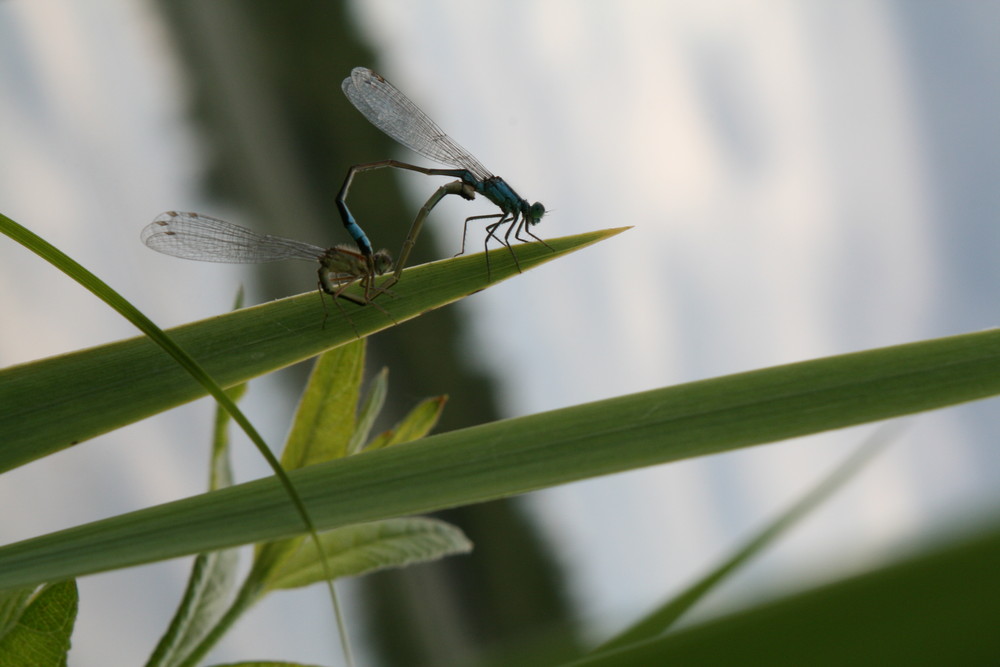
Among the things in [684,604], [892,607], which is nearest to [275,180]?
[684,604]

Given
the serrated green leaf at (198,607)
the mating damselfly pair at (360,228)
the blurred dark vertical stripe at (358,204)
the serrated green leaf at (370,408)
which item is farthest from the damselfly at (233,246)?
the blurred dark vertical stripe at (358,204)

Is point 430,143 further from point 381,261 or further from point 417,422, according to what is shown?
point 417,422

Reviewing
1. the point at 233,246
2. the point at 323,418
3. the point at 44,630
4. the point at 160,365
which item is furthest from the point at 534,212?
the point at 44,630

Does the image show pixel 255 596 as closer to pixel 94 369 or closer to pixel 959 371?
pixel 94 369

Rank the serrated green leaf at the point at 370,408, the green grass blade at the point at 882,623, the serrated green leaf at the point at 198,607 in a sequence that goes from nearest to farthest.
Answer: the green grass blade at the point at 882,623 < the serrated green leaf at the point at 198,607 < the serrated green leaf at the point at 370,408

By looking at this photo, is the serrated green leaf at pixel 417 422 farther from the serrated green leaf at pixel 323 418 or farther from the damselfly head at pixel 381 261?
the damselfly head at pixel 381 261
